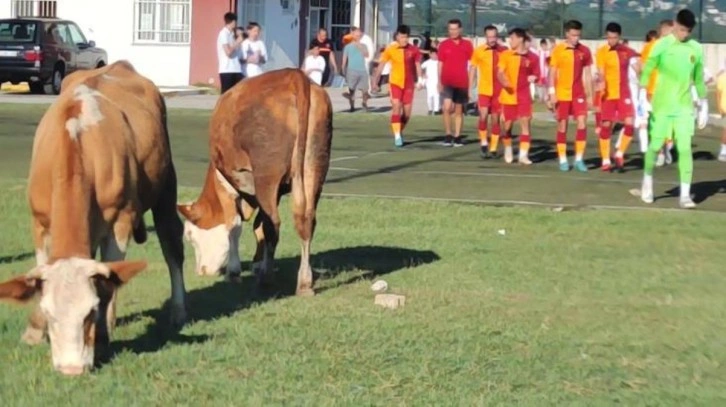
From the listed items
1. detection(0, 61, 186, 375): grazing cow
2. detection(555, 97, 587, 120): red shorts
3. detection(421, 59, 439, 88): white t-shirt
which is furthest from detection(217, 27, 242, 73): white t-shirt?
detection(0, 61, 186, 375): grazing cow

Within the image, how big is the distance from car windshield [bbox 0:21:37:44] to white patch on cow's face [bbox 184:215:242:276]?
28.2 metres

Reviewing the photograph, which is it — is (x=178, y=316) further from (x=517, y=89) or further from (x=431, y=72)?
(x=431, y=72)

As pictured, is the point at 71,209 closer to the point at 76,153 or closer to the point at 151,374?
the point at 76,153

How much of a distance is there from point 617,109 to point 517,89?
1738 millimetres

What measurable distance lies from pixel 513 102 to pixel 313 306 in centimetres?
1272

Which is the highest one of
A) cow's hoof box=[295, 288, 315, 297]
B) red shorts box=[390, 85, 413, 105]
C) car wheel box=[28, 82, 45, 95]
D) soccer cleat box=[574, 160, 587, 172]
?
→ red shorts box=[390, 85, 413, 105]

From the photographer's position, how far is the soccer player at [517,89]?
73.6ft

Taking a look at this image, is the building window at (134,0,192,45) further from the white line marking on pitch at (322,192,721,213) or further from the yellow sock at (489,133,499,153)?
the white line marking on pitch at (322,192,721,213)

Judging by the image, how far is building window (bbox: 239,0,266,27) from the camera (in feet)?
151

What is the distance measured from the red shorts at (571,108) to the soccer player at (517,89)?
28.2 inches

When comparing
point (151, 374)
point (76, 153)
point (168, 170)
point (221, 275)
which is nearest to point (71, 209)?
point (76, 153)

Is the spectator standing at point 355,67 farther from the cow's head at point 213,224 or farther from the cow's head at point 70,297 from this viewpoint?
the cow's head at point 70,297

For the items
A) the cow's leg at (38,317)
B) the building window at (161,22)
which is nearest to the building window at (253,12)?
the building window at (161,22)

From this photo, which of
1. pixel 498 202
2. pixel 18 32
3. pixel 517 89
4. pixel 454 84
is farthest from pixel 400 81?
pixel 18 32
